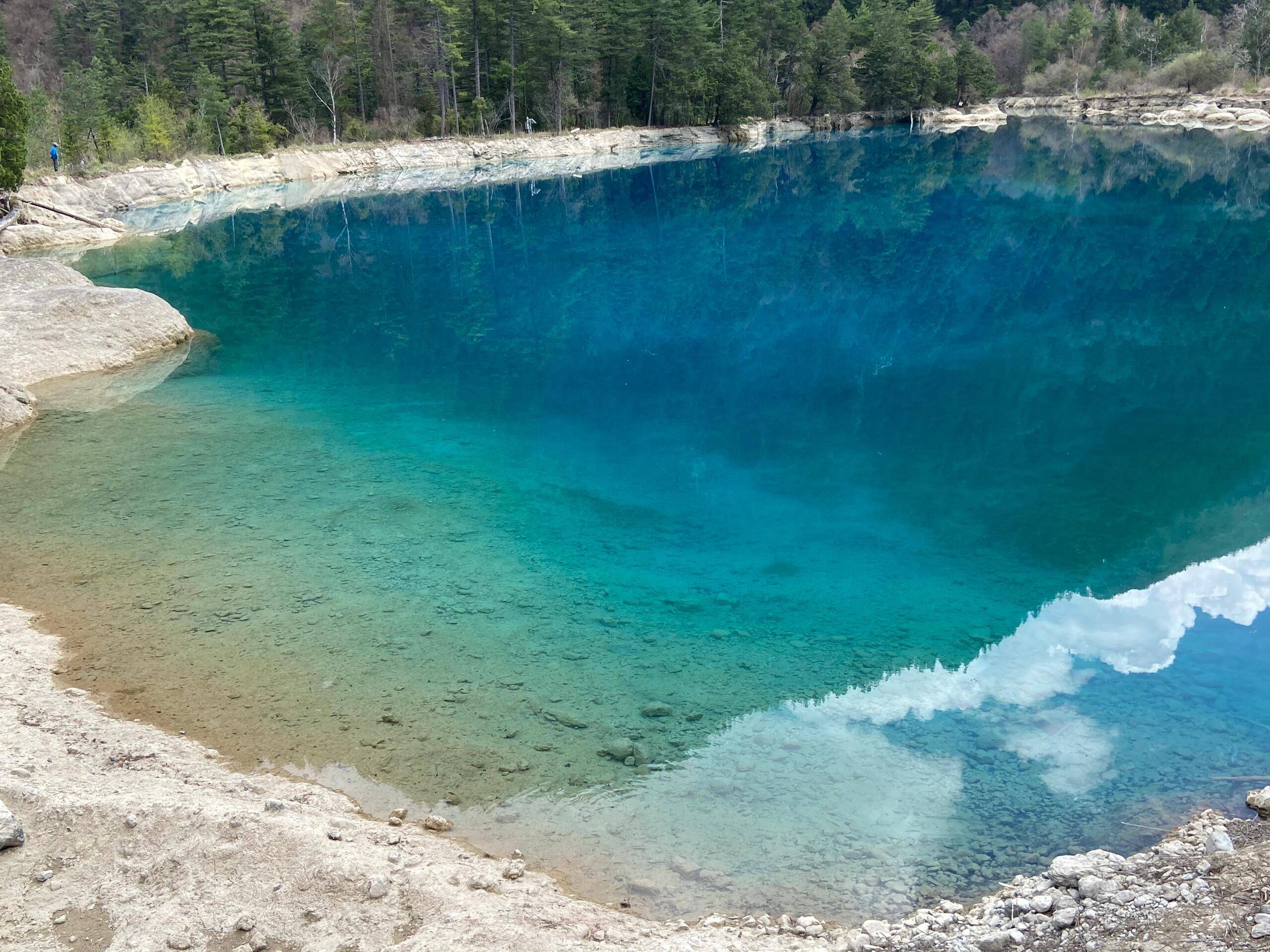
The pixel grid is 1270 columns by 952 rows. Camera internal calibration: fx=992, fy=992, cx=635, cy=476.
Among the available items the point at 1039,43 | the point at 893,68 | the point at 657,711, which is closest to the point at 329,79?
the point at 893,68

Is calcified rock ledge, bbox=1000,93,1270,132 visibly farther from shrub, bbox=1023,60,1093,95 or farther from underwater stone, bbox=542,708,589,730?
underwater stone, bbox=542,708,589,730

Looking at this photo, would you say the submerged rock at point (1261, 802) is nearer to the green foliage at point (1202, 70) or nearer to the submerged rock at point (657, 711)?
the submerged rock at point (657, 711)

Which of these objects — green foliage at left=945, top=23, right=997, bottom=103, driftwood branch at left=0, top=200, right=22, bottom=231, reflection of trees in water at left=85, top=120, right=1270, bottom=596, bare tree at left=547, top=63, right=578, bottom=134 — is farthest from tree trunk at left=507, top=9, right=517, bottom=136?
green foliage at left=945, top=23, right=997, bottom=103

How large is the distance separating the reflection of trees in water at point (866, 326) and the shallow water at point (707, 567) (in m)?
0.12

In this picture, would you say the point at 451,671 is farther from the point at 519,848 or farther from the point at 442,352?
the point at 442,352

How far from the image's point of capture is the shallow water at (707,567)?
7301 millimetres

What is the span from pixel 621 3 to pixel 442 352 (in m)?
56.3

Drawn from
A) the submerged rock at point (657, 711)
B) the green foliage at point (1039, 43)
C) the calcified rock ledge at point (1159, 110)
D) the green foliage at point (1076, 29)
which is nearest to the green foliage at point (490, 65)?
the green foliage at point (1076, 29)

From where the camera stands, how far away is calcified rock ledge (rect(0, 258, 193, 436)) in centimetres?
1784

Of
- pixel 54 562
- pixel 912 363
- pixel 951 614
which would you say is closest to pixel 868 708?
pixel 951 614

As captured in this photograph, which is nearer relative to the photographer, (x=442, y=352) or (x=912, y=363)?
(x=912, y=363)

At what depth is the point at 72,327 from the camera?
1888 cm

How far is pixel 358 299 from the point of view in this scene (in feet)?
84.9

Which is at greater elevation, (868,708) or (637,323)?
(637,323)
